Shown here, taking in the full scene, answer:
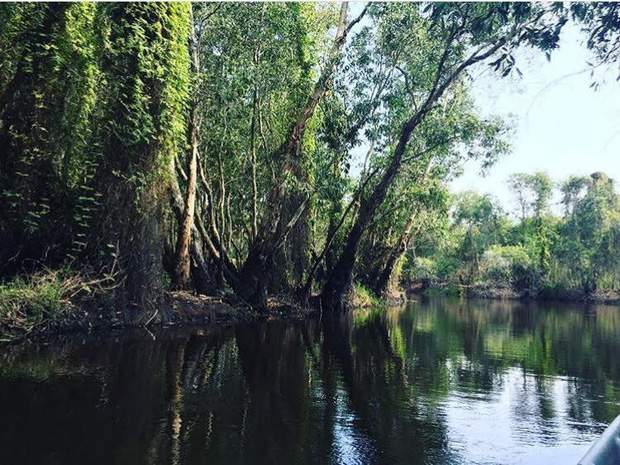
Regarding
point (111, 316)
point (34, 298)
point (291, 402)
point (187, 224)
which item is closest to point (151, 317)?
point (111, 316)

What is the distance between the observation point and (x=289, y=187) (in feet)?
64.4

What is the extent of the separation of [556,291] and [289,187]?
39.6 meters

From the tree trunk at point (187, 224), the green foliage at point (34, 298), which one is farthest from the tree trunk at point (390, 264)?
the green foliage at point (34, 298)

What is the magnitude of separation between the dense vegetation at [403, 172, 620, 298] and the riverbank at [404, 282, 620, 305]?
0.35 feet

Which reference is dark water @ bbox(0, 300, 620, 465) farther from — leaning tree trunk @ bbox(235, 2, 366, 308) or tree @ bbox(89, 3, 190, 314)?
leaning tree trunk @ bbox(235, 2, 366, 308)

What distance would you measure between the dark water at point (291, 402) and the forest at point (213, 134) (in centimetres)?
321

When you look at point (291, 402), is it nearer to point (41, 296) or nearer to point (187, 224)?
point (41, 296)

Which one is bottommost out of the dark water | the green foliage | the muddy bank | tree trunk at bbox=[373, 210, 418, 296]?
the dark water

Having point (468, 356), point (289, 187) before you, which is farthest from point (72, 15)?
point (468, 356)

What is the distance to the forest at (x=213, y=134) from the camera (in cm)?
1319

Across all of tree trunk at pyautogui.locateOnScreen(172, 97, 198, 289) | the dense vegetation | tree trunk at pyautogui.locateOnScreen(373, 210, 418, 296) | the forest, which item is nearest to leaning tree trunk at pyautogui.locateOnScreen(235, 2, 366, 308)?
the forest

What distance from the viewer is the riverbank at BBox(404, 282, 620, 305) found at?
159 feet

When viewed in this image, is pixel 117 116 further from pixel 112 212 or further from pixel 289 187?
pixel 289 187

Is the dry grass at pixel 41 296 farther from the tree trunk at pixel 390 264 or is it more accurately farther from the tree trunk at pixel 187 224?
the tree trunk at pixel 390 264
